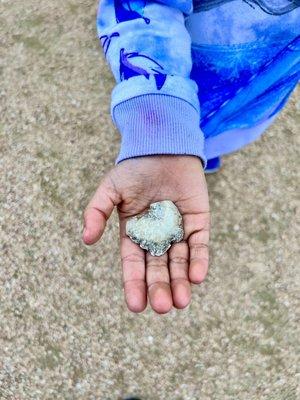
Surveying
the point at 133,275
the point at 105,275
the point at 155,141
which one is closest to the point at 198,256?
the point at 133,275

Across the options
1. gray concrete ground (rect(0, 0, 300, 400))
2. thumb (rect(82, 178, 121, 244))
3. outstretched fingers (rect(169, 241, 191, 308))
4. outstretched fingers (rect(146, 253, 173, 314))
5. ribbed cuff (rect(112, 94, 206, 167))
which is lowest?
gray concrete ground (rect(0, 0, 300, 400))

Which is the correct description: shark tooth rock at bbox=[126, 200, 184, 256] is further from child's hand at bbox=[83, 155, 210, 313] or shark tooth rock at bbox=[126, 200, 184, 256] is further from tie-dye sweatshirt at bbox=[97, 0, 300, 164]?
tie-dye sweatshirt at bbox=[97, 0, 300, 164]

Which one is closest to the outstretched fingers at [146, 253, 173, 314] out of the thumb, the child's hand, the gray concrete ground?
the child's hand

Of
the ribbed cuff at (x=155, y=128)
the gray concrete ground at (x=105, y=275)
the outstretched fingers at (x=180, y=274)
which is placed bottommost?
the gray concrete ground at (x=105, y=275)

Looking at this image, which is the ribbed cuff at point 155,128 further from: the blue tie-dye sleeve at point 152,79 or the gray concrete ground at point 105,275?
the gray concrete ground at point 105,275

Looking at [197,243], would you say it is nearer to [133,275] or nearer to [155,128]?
[133,275]

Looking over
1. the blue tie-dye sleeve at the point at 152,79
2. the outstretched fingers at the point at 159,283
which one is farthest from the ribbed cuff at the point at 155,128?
the outstretched fingers at the point at 159,283

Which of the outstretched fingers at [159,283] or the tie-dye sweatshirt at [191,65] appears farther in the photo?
the tie-dye sweatshirt at [191,65]

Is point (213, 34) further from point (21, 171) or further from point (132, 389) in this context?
point (132, 389)
